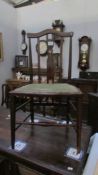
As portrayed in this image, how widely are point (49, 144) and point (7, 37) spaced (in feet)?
10.2

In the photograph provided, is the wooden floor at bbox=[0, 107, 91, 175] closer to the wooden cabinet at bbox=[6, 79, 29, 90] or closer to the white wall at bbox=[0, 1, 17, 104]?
the wooden cabinet at bbox=[6, 79, 29, 90]

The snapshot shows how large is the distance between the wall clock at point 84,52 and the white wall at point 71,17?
0.10 meters

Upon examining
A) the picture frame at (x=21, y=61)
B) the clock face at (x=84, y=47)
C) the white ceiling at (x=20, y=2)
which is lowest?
the picture frame at (x=21, y=61)

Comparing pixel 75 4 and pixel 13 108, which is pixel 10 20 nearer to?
pixel 75 4

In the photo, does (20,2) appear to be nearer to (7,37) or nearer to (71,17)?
(7,37)

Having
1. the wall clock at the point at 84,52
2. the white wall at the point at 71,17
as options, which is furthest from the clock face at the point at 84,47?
the white wall at the point at 71,17

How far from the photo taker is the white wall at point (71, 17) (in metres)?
3.63

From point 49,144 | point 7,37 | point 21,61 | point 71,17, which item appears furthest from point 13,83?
point 49,144

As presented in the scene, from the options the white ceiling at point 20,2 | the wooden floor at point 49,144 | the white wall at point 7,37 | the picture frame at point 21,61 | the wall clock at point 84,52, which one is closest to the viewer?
the wooden floor at point 49,144

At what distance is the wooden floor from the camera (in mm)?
1240

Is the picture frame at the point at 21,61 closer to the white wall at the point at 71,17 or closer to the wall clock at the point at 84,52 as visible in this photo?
the white wall at the point at 71,17

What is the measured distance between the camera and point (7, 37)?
13.2 feet

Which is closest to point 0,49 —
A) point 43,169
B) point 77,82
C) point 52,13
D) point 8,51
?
point 8,51

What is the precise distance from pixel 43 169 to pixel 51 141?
14.6 inches
